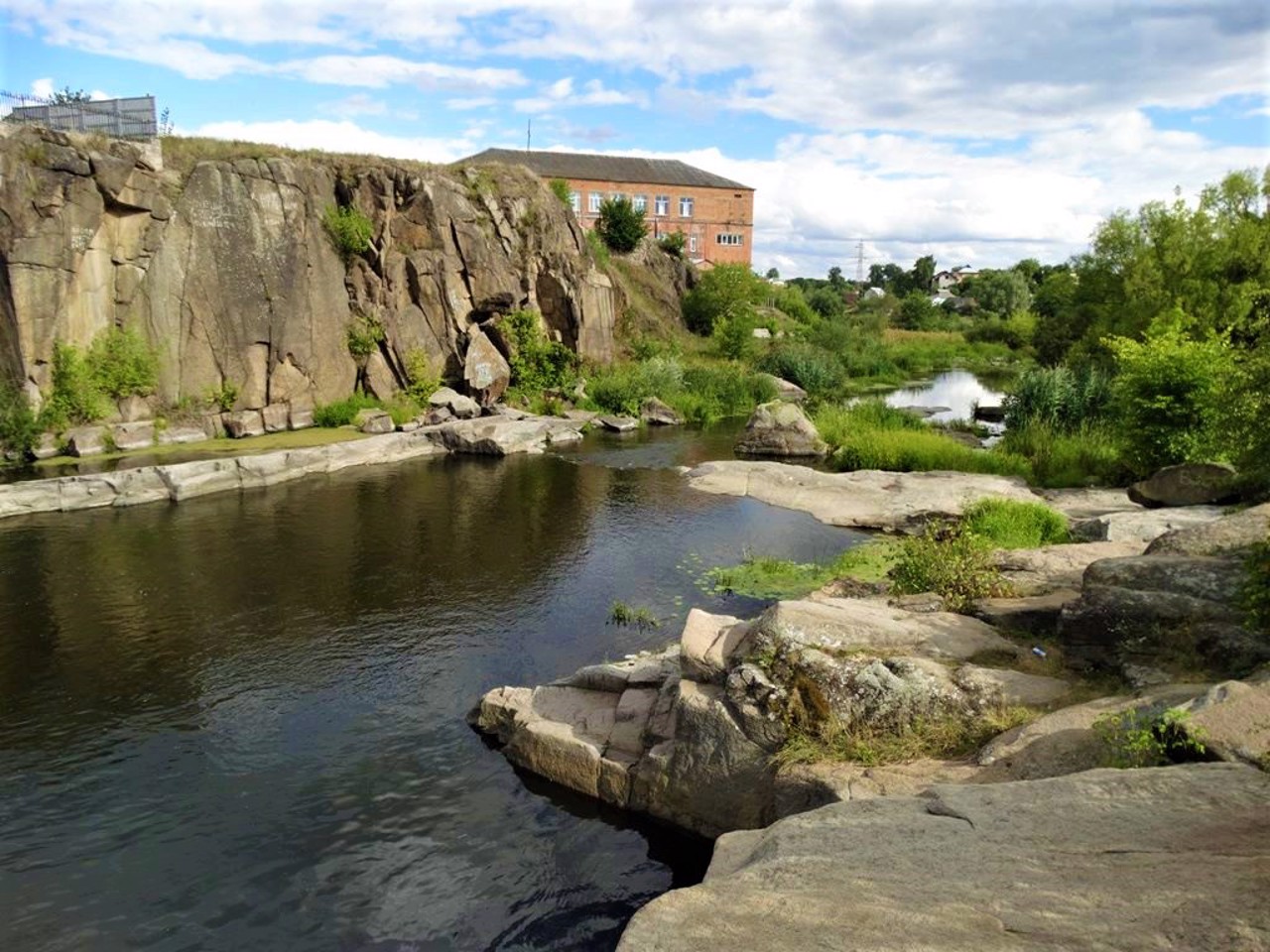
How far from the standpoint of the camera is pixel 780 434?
34.1m

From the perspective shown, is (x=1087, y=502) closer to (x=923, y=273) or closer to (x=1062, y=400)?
(x=1062, y=400)

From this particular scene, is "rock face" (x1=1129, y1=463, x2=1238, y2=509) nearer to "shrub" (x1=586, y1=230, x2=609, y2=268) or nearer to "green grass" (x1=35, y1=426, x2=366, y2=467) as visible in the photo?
"green grass" (x1=35, y1=426, x2=366, y2=467)

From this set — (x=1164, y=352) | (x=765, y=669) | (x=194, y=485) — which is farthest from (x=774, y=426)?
(x=765, y=669)

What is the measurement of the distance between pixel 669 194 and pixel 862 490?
216 feet

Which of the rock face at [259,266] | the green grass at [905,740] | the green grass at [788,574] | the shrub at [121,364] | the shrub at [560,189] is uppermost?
the shrub at [560,189]

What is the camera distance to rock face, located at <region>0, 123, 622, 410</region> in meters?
30.4

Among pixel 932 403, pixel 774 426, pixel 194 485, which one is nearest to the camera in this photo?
pixel 194 485

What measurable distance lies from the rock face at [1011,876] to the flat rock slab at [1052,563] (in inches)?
302

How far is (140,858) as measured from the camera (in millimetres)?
9930

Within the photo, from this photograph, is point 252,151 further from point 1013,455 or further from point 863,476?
point 1013,455

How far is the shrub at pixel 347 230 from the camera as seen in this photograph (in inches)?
1539

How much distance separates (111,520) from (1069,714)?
23219 mm

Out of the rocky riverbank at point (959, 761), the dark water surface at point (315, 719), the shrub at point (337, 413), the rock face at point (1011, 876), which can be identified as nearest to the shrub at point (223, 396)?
the shrub at point (337, 413)

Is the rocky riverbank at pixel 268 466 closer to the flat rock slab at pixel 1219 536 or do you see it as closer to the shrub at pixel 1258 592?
the flat rock slab at pixel 1219 536
